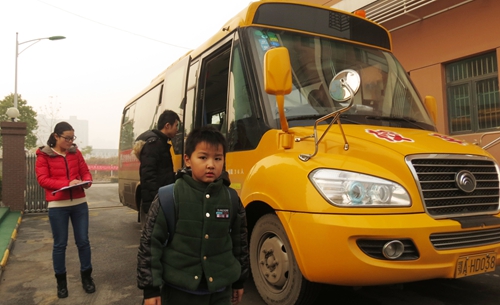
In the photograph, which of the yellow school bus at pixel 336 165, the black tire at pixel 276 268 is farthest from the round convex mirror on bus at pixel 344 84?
the black tire at pixel 276 268

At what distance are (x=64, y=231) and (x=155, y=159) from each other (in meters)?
1.19

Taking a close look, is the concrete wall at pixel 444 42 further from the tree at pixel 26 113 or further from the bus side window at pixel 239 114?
the tree at pixel 26 113

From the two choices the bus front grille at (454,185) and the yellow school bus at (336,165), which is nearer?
the yellow school bus at (336,165)

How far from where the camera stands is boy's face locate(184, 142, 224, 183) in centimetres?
212

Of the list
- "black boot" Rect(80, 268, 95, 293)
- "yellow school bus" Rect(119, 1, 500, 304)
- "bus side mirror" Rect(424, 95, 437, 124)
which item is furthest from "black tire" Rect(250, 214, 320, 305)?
"bus side mirror" Rect(424, 95, 437, 124)

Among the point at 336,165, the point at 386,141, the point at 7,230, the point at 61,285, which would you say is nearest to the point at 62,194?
the point at 61,285

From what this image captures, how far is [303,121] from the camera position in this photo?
3.74 m

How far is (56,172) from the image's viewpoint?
429 centimetres

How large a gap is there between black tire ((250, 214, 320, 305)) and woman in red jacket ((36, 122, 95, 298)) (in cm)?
196

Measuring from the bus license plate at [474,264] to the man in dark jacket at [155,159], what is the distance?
285cm

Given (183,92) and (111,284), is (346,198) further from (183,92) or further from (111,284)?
(183,92)

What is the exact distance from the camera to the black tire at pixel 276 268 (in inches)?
123

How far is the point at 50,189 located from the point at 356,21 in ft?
12.8

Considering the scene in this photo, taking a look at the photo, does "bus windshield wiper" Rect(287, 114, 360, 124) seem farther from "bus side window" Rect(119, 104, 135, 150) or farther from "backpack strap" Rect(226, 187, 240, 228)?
"bus side window" Rect(119, 104, 135, 150)
